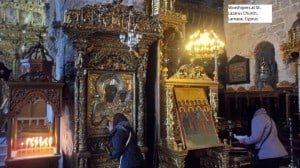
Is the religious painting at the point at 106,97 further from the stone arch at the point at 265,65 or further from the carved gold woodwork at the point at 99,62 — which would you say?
the stone arch at the point at 265,65

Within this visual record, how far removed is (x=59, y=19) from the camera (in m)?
4.96

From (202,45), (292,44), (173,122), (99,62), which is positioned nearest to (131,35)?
(99,62)

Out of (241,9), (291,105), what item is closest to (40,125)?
(241,9)

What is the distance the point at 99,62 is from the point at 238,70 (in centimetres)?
559

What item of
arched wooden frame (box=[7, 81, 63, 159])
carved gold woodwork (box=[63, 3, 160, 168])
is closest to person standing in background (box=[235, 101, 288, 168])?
carved gold woodwork (box=[63, 3, 160, 168])

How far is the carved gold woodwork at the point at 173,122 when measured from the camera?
3768mm

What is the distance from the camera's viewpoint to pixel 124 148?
2844 millimetres

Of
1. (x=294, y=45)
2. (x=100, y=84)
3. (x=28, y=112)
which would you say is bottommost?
(x=28, y=112)

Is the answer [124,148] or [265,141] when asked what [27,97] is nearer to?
[124,148]

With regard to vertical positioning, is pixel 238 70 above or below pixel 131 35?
below

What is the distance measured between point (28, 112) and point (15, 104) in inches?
19.8

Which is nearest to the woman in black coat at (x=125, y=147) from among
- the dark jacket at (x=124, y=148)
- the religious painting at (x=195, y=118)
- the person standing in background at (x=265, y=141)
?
the dark jacket at (x=124, y=148)

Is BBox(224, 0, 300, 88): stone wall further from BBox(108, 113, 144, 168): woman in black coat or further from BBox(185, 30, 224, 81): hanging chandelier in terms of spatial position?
BBox(108, 113, 144, 168): woman in black coat

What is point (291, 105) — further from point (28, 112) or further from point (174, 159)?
point (28, 112)
